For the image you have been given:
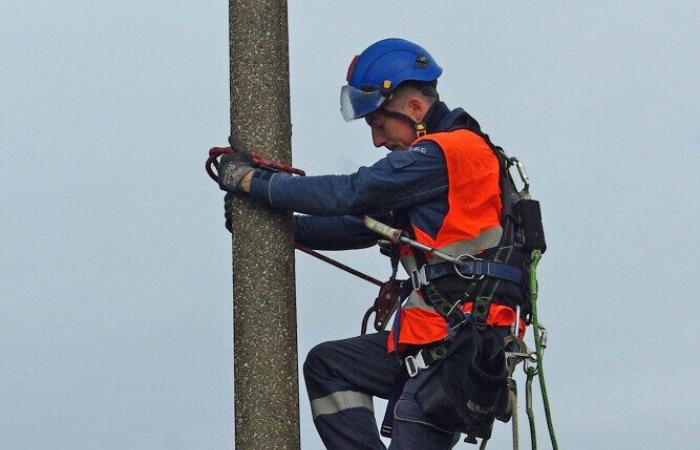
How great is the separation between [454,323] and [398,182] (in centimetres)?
71

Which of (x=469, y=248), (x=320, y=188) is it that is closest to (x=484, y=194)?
(x=469, y=248)

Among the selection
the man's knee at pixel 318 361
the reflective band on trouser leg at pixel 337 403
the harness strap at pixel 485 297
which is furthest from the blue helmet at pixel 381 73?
the reflective band on trouser leg at pixel 337 403

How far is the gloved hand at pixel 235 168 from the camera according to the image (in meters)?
6.13

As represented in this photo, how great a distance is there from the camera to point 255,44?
6266 mm

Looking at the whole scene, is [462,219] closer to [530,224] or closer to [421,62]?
[530,224]

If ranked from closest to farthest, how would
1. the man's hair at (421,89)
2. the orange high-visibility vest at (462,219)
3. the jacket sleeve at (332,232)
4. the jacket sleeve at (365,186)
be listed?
the jacket sleeve at (365,186), the orange high-visibility vest at (462,219), the man's hair at (421,89), the jacket sleeve at (332,232)

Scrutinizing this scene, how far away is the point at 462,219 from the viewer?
6.19 meters

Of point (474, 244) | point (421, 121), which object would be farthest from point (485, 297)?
point (421, 121)

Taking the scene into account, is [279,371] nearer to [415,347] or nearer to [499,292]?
[415,347]

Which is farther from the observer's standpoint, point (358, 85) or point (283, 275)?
point (358, 85)

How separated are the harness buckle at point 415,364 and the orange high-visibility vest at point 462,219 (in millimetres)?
72

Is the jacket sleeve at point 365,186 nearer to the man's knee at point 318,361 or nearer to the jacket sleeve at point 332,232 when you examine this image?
the man's knee at point 318,361

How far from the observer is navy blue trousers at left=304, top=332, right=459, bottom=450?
253 inches

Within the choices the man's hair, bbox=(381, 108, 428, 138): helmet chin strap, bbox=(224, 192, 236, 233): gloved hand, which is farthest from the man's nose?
bbox=(224, 192, 236, 233): gloved hand
